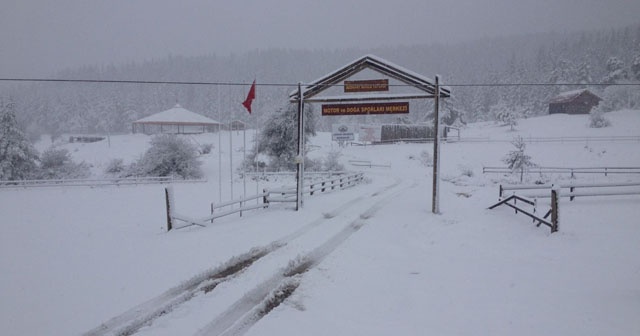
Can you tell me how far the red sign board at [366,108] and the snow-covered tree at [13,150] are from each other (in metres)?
33.6

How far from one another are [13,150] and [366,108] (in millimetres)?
35310

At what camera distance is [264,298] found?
6500 mm

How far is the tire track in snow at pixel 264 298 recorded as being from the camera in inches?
215

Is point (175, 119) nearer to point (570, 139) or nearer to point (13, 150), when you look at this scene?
point (13, 150)

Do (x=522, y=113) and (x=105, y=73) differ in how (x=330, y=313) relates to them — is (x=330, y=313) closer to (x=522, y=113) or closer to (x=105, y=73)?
(x=522, y=113)

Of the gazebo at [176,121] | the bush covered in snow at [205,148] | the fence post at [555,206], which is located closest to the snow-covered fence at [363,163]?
the bush covered in snow at [205,148]

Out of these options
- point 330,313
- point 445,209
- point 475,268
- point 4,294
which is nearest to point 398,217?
point 445,209

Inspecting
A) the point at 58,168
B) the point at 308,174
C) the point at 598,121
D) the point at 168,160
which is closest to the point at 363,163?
the point at 308,174

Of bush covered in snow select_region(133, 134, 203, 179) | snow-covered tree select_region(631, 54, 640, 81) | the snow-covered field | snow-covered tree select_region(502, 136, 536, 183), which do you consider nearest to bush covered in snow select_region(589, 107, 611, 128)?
snow-covered tree select_region(631, 54, 640, 81)

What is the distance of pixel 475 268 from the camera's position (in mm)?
8109

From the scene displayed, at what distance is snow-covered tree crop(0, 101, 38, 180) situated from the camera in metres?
31.8

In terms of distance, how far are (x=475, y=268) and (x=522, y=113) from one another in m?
73.6

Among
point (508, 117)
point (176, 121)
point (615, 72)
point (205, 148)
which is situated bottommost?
point (205, 148)

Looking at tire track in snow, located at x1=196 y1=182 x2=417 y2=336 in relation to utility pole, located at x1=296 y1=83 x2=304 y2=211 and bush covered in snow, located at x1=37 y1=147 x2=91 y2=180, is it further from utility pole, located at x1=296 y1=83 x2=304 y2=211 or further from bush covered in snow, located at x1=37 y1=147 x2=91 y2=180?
bush covered in snow, located at x1=37 y1=147 x2=91 y2=180
